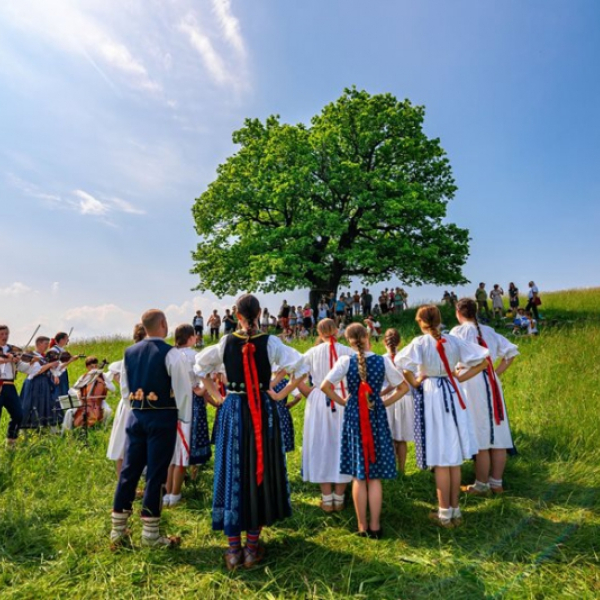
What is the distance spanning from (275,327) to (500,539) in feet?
62.1

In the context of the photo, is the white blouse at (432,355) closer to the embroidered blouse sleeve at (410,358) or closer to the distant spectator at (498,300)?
the embroidered blouse sleeve at (410,358)

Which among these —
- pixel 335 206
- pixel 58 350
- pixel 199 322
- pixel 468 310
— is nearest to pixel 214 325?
pixel 199 322

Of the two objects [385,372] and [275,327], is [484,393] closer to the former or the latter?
[385,372]

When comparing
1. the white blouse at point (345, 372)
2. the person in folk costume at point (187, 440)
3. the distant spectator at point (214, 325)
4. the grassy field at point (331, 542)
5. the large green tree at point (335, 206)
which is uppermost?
the large green tree at point (335, 206)

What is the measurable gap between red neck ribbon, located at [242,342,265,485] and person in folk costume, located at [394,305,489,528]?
60.4 inches

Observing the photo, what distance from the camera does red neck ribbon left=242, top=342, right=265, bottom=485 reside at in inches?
141

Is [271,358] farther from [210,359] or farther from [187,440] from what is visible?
[187,440]

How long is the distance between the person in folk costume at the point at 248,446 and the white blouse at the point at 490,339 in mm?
2423

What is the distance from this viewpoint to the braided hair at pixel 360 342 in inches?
162

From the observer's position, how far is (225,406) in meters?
3.74

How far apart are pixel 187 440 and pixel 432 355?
3018 millimetres

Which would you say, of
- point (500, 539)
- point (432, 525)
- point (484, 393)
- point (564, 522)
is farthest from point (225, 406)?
point (564, 522)

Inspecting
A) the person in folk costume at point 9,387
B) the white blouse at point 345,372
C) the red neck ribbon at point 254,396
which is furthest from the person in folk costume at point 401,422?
the person in folk costume at point 9,387

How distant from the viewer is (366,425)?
4.08 m
